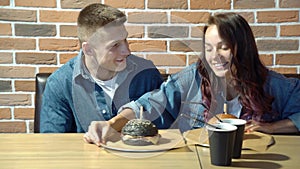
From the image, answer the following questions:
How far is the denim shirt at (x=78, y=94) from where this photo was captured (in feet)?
5.98

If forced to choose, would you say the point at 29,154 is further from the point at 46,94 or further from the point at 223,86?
the point at 223,86

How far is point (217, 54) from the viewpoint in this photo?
1.79 m

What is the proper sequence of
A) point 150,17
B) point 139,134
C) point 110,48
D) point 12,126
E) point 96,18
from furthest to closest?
point 12,126
point 150,17
point 96,18
point 110,48
point 139,134

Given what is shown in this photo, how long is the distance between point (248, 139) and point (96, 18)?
798 mm

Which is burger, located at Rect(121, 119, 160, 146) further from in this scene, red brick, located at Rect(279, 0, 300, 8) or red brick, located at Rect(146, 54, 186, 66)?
red brick, located at Rect(279, 0, 300, 8)

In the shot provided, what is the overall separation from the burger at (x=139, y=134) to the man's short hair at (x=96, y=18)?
0.50 meters

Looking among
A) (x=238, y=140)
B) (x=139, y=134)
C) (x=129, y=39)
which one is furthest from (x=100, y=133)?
(x=129, y=39)

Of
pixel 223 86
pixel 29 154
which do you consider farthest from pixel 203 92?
pixel 29 154

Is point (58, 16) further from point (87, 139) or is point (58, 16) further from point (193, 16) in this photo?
point (87, 139)

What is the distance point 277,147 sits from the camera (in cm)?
143

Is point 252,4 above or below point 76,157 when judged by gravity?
above

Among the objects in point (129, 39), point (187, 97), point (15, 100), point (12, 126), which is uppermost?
point (129, 39)

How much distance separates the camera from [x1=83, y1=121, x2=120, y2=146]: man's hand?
1.47 metres

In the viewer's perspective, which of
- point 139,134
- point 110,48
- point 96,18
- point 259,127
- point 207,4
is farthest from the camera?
point 207,4
